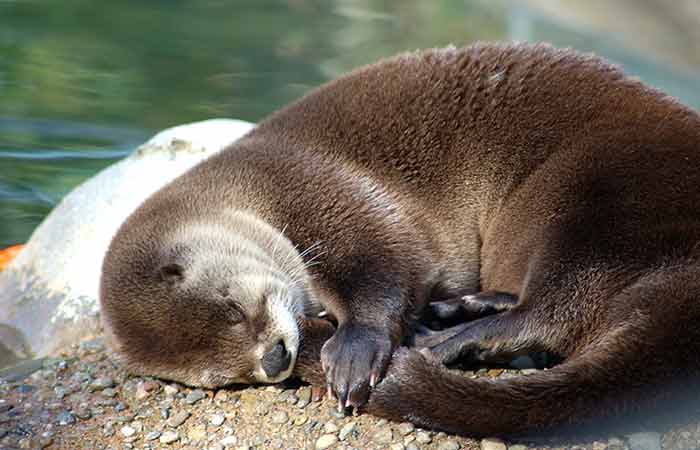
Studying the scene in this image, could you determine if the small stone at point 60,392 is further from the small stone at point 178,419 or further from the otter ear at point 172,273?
the otter ear at point 172,273

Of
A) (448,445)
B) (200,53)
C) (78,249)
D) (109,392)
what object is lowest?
(448,445)

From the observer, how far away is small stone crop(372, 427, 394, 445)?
114 inches

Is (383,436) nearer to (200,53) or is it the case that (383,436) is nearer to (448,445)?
(448,445)

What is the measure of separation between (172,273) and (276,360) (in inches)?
18.5

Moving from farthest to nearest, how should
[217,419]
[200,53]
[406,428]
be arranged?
[200,53] → [217,419] → [406,428]

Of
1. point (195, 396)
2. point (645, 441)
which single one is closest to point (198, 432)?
point (195, 396)

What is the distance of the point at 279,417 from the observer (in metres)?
3.09

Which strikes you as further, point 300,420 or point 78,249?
point 78,249

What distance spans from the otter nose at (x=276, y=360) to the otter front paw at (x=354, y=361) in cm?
11

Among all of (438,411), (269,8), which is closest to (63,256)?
(438,411)

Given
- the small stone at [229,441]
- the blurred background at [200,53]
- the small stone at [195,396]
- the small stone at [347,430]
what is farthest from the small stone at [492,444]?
the blurred background at [200,53]

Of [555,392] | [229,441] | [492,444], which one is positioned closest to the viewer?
[555,392]

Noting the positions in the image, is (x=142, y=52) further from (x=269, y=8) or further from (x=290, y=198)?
(x=290, y=198)

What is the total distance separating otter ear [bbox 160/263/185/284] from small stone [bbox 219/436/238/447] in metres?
0.53
